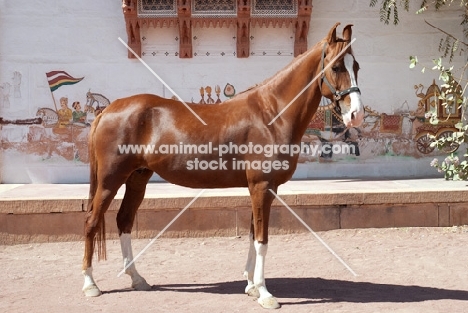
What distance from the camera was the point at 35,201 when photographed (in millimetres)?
7566

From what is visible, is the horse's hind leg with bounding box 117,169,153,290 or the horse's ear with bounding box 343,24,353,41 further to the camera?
the horse's hind leg with bounding box 117,169,153,290

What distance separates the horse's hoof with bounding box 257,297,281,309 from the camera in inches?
193

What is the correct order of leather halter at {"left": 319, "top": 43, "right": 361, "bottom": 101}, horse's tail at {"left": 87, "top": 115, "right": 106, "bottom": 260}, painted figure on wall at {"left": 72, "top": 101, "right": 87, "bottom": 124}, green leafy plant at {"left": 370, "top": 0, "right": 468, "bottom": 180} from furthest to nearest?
1. painted figure on wall at {"left": 72, "top": 101, "right": 87, "bottom": 124}
2. green leafy plant at {"left": 370, "top": 0, "right": 468, "bottom": 180}
3. horse's tail at {"left": 87, "top": 115, "right": 106, "bottom": 260}
4. leather halter at {"left": 319, "top": 43, "right": 361, "bottom": 101}

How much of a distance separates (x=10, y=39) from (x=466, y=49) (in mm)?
8853

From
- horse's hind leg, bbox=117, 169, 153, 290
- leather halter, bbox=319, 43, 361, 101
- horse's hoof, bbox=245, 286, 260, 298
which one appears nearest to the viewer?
leather halter, bbox=319, 43, 361, 101

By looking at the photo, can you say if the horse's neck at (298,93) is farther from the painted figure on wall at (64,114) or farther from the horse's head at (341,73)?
the painted figure on wall at (64,114)

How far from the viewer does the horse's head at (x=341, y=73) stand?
482 cm

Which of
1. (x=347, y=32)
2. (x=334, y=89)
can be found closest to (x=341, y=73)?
(x=334, y=89)

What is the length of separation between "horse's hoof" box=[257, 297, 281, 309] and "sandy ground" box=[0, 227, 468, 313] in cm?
7

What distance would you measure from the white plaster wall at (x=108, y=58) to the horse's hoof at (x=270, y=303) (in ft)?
20.1

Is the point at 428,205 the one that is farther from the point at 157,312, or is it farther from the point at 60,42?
the point at 60,42

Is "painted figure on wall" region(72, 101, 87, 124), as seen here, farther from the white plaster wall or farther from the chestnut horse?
the chestnut horse

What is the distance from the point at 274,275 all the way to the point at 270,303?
1233 millimetres

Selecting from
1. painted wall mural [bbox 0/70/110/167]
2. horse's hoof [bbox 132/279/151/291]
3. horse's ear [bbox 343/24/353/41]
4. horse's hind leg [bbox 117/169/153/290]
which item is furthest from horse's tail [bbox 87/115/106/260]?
painted wall mural [bbox 0/70/110/167]
